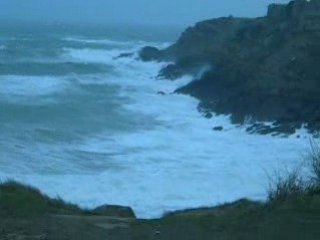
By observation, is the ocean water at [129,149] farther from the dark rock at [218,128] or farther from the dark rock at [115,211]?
the dark rock at [115,211]

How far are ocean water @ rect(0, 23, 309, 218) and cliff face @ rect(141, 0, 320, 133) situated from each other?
119 cm

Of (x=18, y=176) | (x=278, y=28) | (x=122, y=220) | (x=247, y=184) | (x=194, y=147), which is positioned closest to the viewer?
(x=122, y=220)

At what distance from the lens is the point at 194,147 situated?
70.2 ft

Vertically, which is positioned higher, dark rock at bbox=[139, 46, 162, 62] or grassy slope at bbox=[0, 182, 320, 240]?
dark rock at bbox=[139, 46, 162, 62]

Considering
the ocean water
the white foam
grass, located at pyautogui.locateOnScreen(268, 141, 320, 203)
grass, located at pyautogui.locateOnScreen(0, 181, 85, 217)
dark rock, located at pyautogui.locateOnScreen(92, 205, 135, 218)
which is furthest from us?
the white foam

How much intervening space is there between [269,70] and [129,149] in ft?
40.5

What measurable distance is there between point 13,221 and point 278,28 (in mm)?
33988

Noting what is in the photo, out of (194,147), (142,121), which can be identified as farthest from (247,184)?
(142,121)

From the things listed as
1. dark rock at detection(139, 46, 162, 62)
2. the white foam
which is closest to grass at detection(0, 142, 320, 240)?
the white foam

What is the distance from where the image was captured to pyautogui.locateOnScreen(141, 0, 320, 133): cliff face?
87.3 ft

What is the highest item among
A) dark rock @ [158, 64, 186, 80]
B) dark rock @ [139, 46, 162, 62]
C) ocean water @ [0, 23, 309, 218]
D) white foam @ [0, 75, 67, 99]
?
dark rock @ [139, 46, 162, 62]

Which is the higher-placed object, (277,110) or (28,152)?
(277,110)

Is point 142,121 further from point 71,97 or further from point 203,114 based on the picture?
point 71,97

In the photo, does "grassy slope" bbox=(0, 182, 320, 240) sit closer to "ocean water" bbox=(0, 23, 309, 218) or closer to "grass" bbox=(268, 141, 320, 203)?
"grass" bbox=(268, 141, 320, 203)
